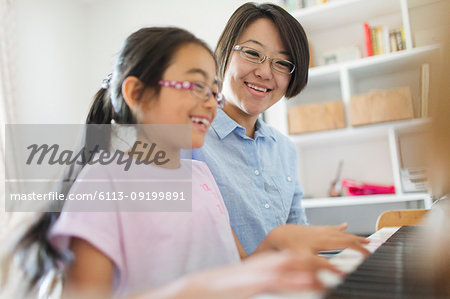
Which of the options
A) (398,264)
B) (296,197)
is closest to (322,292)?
(398,264)

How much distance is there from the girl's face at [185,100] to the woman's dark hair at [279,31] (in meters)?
0.49

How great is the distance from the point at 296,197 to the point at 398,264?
91cm

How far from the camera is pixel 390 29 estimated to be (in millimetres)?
2688

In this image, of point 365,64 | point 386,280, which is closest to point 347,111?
point 365,64

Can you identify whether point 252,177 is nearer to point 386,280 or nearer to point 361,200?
point 386,280

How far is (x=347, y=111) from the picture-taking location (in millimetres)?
2531

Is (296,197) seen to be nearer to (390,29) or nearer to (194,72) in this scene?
(194,72)

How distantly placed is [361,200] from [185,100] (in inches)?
76.5

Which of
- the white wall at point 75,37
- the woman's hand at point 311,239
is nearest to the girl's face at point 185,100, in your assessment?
the woman's hand at point 311,239

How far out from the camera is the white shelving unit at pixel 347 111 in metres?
2.42

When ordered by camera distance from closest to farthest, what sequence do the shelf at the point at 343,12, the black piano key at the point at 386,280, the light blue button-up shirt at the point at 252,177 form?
the black piano key at the point at 386,280
the light blue button-up shirt at the point at 252,177
the shelf at the point at 343,12

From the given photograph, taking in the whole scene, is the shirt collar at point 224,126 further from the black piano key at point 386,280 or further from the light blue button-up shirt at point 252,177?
the black piano key at point 386,280

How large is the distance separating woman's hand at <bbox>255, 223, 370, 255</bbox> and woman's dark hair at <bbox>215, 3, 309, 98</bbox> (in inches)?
25.8

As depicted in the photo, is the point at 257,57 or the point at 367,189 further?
the point at 367,189
